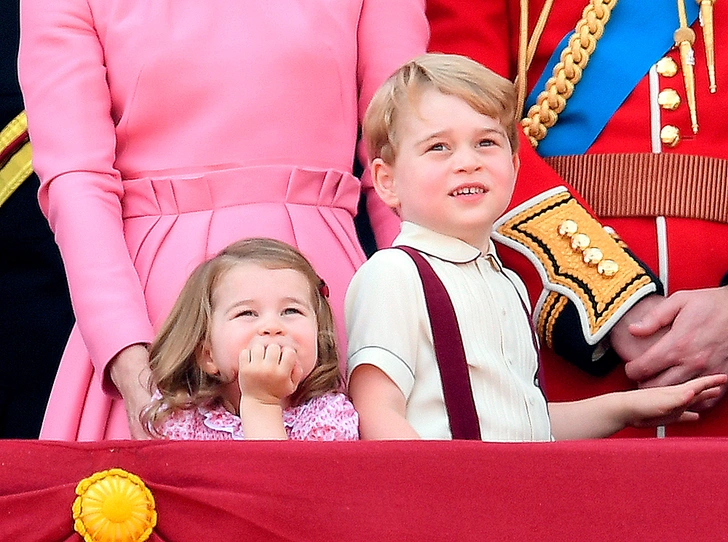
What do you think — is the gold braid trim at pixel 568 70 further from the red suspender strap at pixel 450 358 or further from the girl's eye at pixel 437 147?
the red suspender strap at pixel 450 358

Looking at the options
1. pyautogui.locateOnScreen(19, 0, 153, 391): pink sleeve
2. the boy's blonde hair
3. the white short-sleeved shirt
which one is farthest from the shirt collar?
pyautogui.locateOnScreen(19, 0, 153, 391): pink sleeve

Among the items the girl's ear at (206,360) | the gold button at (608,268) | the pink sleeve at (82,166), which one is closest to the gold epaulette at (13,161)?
the pink sleeve at (82,166)

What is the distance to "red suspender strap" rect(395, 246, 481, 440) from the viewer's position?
1.54m

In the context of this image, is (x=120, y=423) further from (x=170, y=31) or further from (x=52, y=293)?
(x=52, y=293)

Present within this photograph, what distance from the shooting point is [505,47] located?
2045mm

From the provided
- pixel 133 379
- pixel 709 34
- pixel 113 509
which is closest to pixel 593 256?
pixel 709 34

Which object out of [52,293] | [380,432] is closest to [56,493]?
[380,432]

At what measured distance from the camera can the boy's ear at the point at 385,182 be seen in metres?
1.72

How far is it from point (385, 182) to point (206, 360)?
1.09 ft

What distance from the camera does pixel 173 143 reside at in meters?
1.80

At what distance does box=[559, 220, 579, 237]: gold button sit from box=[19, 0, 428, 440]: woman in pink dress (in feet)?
0.90

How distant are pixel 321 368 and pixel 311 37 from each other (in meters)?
0.49

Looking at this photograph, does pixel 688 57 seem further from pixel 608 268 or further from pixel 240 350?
pixel 240 350

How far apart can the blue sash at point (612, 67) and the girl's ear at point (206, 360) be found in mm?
660
